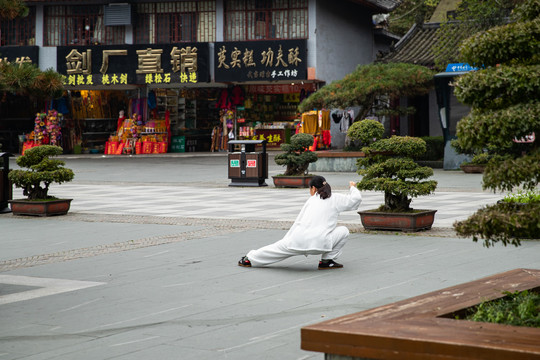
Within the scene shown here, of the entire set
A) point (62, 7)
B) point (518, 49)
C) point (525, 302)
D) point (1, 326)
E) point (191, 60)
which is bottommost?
point (1, 326)

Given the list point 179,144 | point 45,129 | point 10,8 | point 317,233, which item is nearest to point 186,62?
point 179,144

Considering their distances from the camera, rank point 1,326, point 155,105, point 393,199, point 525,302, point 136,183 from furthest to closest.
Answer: point 155,105 < point 136,183 < point 393,199 < point 1,326 < point 525,302

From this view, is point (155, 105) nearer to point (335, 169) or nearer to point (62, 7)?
point (62, 7)

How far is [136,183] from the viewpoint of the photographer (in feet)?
77.2

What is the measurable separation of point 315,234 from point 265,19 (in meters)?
27.5

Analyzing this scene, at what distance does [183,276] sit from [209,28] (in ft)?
93.3

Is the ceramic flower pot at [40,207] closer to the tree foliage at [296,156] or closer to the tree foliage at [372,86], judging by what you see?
the tree foliage at [296,156]

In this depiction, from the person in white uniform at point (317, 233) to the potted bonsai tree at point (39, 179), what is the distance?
7.21 metres

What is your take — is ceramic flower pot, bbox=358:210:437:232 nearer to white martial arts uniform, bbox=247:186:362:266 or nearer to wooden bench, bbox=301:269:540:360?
white martial arts uniform, bbox=247:186:362:266

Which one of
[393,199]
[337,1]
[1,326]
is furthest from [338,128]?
[1,326]

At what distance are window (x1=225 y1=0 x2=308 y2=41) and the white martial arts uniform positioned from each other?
26.4m

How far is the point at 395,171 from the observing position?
12.4 m

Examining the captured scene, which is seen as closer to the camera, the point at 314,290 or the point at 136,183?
the point at 314,290

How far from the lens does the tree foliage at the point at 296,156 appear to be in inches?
827
